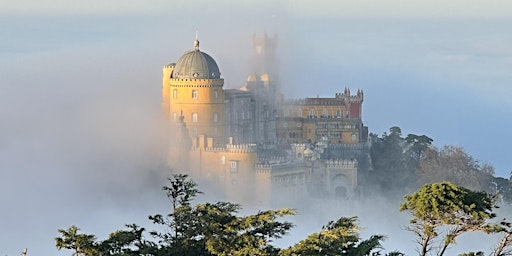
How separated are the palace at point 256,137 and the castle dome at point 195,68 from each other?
60 mm

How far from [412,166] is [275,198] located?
62.0 feet

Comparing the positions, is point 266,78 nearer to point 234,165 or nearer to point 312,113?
point 312,113

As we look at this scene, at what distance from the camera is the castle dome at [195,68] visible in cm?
9188

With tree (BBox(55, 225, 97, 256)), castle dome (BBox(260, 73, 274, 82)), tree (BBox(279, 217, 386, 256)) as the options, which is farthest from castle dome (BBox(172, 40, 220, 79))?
tree (BBox(55, 225, 97, 256))

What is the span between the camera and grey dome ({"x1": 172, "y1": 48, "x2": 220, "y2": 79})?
3617 inches

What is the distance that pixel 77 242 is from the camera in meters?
31.9

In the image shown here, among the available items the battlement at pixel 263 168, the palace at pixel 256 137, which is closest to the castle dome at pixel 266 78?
the palace at pixel 256 137

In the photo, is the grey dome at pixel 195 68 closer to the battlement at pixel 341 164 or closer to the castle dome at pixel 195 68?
the castle dome at pixel 195 68

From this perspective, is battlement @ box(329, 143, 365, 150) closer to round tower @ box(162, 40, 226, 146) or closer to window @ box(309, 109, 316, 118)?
window @ box(309, 109, 316, 118)

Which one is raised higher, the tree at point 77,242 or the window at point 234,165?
the window at point 234,165

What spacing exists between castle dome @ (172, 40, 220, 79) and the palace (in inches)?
2.4

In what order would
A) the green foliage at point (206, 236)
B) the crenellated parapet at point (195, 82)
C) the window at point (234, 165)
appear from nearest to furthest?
the green foliage at point (206, 236) < the window at point (234, 165) < the crenellated parapet at point (195, 82)

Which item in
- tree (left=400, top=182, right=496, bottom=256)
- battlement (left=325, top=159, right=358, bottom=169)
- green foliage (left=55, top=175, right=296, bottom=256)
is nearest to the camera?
tree (left=400, top=182, right=496, bottom=256)

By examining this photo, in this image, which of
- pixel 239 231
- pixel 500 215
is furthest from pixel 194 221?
pixel 500 215
